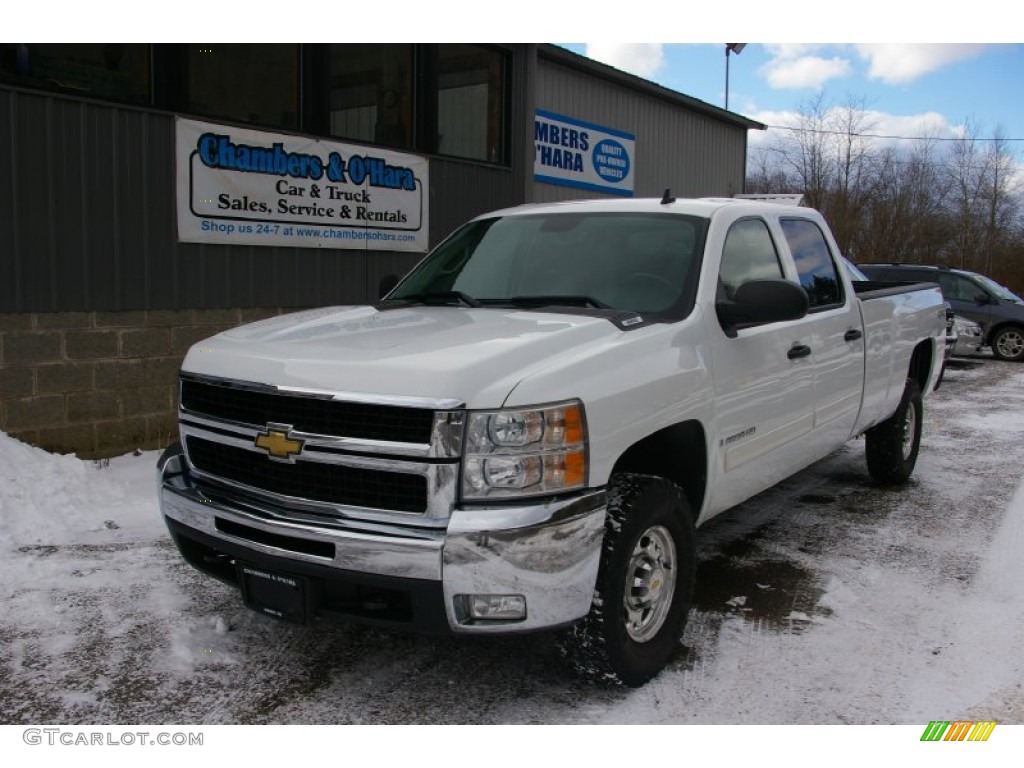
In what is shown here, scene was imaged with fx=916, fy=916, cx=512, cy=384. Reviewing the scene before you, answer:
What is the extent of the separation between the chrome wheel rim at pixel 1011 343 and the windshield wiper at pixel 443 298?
15317 mm

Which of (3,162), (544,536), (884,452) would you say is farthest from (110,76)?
(884,452)

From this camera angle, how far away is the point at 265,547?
10.6 feet

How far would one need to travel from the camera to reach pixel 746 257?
4547mm

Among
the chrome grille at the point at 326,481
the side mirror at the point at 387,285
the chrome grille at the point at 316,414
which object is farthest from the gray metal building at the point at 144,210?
the chrome grille at the point at 326,481

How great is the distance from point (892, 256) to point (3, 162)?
41.3m

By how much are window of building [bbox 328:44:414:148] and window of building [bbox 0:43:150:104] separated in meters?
1.96

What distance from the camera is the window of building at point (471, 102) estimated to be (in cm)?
1012

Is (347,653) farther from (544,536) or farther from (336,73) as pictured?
(336,73)

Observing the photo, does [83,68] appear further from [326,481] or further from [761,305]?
[761,305]

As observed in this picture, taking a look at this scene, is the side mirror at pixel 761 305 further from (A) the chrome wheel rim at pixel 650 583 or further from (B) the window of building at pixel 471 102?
(B) the window of building at pixel 471 102

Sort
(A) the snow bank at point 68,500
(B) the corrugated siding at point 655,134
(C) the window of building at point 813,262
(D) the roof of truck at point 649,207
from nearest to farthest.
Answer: (D) the roof of truck at point 649,207 < (C) the window of building at point 813,262 < (A) the snow bank at point 68,500 < (B) the corrugated siding at point 655,134

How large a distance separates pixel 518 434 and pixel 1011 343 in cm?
1647

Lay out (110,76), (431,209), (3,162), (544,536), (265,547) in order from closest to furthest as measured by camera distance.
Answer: (544,536) → (265,547) → (3,162) → (110,76) → (431,209)

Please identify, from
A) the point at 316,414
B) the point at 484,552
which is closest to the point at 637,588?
the point at 484,552
